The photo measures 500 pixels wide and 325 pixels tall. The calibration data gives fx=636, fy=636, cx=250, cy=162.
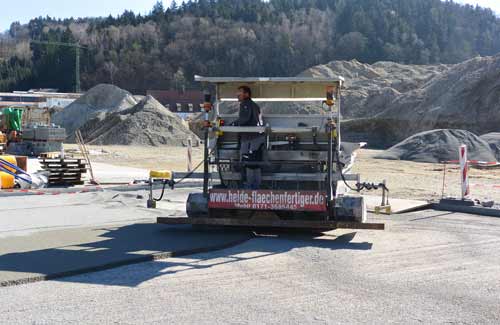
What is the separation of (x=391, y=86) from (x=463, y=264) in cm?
5504

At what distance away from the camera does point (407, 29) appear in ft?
419

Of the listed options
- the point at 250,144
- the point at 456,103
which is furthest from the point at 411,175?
the point at 456,103

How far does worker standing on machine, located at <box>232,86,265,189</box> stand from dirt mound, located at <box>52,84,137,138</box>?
53.4 meters

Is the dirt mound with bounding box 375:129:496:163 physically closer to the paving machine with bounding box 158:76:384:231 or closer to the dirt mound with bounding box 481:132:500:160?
the dirt mound with bounding box 481:132:500:160

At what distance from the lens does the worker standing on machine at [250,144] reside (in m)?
9.23

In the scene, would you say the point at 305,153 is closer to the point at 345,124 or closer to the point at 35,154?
the point at 35,154

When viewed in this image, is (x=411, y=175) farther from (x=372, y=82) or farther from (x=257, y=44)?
(x=257, y=44)

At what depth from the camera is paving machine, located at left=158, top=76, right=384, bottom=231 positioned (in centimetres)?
872

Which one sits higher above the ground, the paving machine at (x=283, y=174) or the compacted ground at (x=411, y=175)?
the paving machine at (x=283, y=174)

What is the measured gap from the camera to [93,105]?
64688mm

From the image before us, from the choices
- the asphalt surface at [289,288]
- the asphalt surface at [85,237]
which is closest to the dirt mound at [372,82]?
the asphalt surface at [85,237]

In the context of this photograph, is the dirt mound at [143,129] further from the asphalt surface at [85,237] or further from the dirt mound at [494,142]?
the asphalt surface at [85,237]

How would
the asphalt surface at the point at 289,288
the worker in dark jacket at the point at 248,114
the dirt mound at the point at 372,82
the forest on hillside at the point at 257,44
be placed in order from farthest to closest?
the forest on hillside at the point at 257,44 → the dirt mound at the point at 372,82 → the worker in dark jacket at the point at 248,114 → the asphalt surface at the point at 289,288

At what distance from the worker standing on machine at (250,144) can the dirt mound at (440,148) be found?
2152 centimetres
